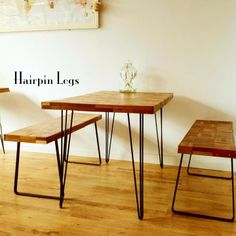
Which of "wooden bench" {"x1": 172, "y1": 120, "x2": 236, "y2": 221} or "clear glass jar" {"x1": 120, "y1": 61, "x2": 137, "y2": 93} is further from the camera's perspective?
"clear glass jar" {"x1": 120, "y1": 61, "x2": 137, "y2": 93}

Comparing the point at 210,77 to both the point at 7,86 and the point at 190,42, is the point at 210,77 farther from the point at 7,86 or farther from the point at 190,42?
the point at 7,86

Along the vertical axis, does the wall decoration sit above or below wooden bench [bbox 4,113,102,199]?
above

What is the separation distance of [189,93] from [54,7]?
146cm

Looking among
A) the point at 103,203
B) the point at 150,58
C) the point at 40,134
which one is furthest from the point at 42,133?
the point at 150,58

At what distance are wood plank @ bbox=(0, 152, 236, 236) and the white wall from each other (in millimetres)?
423

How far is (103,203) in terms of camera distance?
1.99m

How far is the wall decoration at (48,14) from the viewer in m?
2.79

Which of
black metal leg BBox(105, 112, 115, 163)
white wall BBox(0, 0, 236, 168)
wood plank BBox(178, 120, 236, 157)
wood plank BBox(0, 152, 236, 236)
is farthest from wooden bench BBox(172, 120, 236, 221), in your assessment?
black metal leg BBox(105, 112, 115, 163)

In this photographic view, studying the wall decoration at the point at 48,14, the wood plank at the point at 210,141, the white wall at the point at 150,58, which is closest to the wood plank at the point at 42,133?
the white wall at the point at 150,58

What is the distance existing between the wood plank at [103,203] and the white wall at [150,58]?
0.42 meters

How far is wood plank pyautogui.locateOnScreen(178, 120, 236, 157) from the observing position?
1653mm

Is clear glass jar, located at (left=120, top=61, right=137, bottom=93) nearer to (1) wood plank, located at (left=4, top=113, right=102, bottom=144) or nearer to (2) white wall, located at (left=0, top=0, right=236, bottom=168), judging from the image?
(2) white wall, located at (left=0, top=0, right=236, bottom=168)

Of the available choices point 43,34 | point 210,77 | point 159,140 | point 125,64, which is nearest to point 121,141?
point 159,140

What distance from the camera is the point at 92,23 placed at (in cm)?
279
